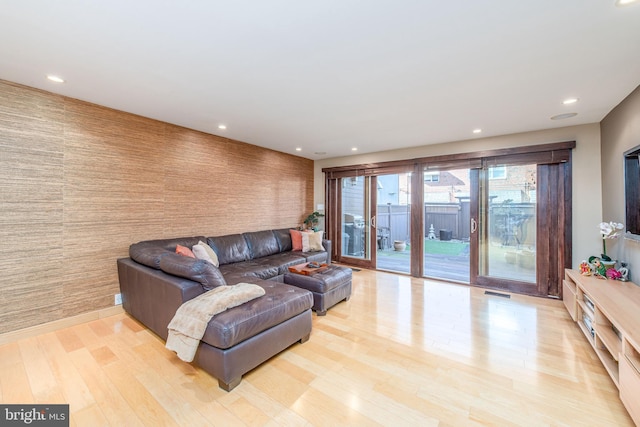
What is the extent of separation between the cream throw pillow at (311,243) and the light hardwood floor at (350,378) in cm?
204

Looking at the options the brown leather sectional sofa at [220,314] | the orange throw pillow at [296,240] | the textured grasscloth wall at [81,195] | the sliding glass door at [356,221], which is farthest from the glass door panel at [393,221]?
the textured grasscloth wall at [81,195]

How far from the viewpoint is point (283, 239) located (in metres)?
5.01

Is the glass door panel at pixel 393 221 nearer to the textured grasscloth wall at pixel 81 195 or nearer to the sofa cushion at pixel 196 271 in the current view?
the textured grasscloth wall at pixel 81 195

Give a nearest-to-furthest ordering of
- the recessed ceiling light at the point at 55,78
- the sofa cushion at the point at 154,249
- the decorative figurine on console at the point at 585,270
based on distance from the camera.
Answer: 1. the recessed ceiling light at the point at 55,78
2. the sofa cushion at the point at 154,249
3. the decorative figurine on console at the point at 585,270

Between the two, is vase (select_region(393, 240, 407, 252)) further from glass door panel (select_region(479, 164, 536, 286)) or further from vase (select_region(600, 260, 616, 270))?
vase (select_region(600, 260, 616, 270))

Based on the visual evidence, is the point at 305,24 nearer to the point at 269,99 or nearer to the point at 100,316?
the point at 269,99

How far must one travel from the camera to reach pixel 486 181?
4.22 meters

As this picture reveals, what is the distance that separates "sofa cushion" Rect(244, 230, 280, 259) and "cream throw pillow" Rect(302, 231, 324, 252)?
0.51 meters

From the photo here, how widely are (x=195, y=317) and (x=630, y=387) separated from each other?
2831mm

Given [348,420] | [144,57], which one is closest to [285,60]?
[144,57]

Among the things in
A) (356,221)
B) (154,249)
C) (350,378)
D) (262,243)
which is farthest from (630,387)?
(356,221)

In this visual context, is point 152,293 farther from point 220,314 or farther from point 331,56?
point 331,56

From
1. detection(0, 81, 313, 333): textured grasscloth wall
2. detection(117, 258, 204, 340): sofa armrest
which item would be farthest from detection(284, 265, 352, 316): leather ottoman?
detection(0, 81, 313, 333): textured grasscloth wall

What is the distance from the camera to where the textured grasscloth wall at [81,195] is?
251 cm
